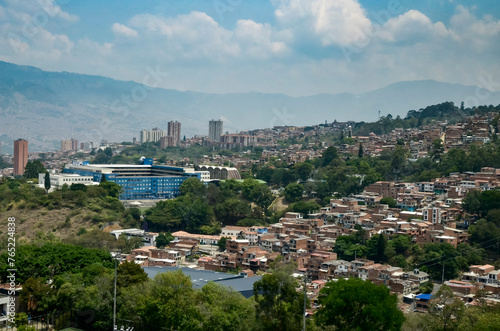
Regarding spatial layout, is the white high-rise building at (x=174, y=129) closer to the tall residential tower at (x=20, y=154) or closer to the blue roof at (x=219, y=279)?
the tall residential tower at (x=20, y=154)

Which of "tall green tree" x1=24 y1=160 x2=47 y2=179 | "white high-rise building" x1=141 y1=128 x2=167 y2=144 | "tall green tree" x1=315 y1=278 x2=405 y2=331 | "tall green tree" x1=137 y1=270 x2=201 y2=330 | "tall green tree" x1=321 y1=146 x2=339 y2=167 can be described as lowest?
"tall green tree" x1=137 y1=270 x2=201 y2=330

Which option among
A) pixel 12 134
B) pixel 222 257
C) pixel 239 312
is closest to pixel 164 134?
pixel 12 134

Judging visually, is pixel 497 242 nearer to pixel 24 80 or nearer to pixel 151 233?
pixel 151 233

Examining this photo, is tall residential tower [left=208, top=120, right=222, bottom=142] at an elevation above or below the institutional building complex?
above

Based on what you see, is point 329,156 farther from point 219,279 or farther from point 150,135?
point 150,135

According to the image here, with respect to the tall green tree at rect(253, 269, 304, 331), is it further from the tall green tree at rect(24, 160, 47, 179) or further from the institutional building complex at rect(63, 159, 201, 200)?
the tall green tree at rect(24, 160, 47, 179)

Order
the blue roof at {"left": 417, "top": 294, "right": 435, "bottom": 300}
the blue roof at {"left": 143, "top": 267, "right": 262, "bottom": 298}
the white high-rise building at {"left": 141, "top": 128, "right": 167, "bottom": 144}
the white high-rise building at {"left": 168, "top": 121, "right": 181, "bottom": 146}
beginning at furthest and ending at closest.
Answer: the white high-rise building at {"left": 141, "top": 128, "right": 167, "bottom": 144}
the white high-rise building at {"left": 168, "top": 121, "right": 181, "bottom": 146}
the blue roof at {"left": 143, "top": 267, "right": 262, "bottom": 298}
the blue roof at {"left": 417, "top": 294, "right": 435, "bottom": 300}

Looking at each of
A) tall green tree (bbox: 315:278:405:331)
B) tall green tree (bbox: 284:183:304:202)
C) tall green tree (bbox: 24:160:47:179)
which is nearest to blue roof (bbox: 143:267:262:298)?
tall green tree (bbox: 315:278:405:331)

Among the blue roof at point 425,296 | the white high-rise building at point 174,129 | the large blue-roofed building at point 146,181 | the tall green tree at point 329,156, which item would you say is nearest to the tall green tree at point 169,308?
the blue roof at point 425,296

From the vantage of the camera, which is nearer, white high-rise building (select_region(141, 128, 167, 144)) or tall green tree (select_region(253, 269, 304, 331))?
tall green tree (select_region(253, 269, 304, 331))

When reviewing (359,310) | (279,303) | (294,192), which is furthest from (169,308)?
(294,192)
